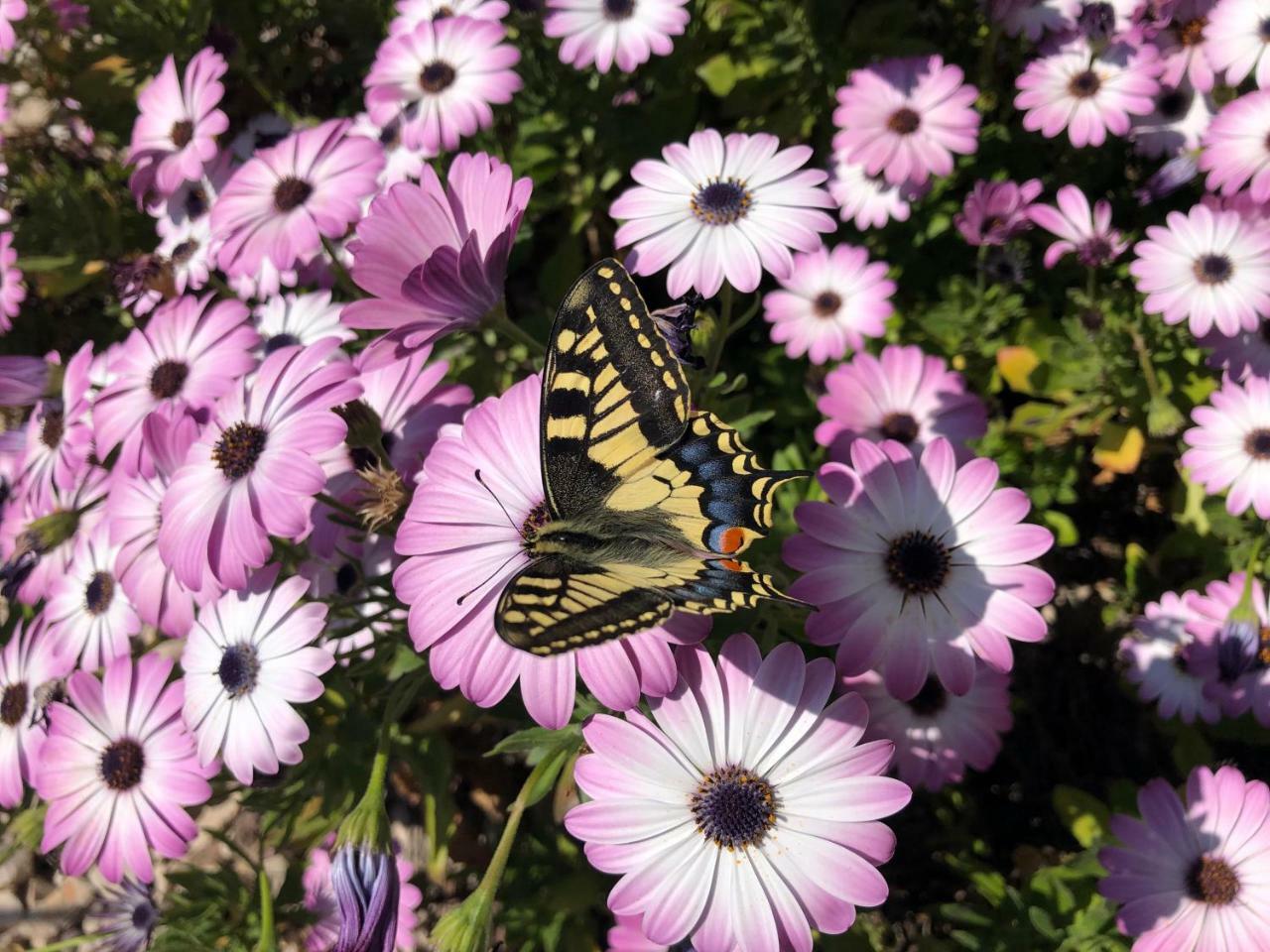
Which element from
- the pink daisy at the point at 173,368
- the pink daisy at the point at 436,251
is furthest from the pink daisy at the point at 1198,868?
the pink daisy at the point at 173,368

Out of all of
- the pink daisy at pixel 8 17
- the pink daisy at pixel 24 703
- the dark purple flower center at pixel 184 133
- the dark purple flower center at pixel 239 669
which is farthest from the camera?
the pink daisy at pixel 8 17

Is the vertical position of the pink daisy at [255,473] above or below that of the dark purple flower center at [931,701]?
below

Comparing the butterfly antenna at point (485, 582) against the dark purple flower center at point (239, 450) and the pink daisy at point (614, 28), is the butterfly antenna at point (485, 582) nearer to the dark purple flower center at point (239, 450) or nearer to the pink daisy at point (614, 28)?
the dark purple flower center at point (239, 450)

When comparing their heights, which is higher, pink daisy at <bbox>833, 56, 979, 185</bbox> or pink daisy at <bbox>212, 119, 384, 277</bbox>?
pink daisy at <bbox>833, 56, 979, 185</bbox>

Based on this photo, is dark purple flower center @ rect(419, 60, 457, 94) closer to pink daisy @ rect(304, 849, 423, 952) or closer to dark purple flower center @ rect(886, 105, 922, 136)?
dark purple flower center @ rect(886, 105, 922, 136)

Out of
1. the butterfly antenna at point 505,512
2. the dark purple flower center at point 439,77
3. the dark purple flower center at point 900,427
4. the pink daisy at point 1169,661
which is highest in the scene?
the dark purple flower center at point 439,77

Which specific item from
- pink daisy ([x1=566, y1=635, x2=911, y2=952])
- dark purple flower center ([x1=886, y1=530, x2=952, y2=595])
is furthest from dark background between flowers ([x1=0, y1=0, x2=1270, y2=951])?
pink daisy ([x1=566, y1=635, x2=911, y2=952])

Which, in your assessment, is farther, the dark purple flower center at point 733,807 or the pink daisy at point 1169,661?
the pink daisy at point 1169,661
